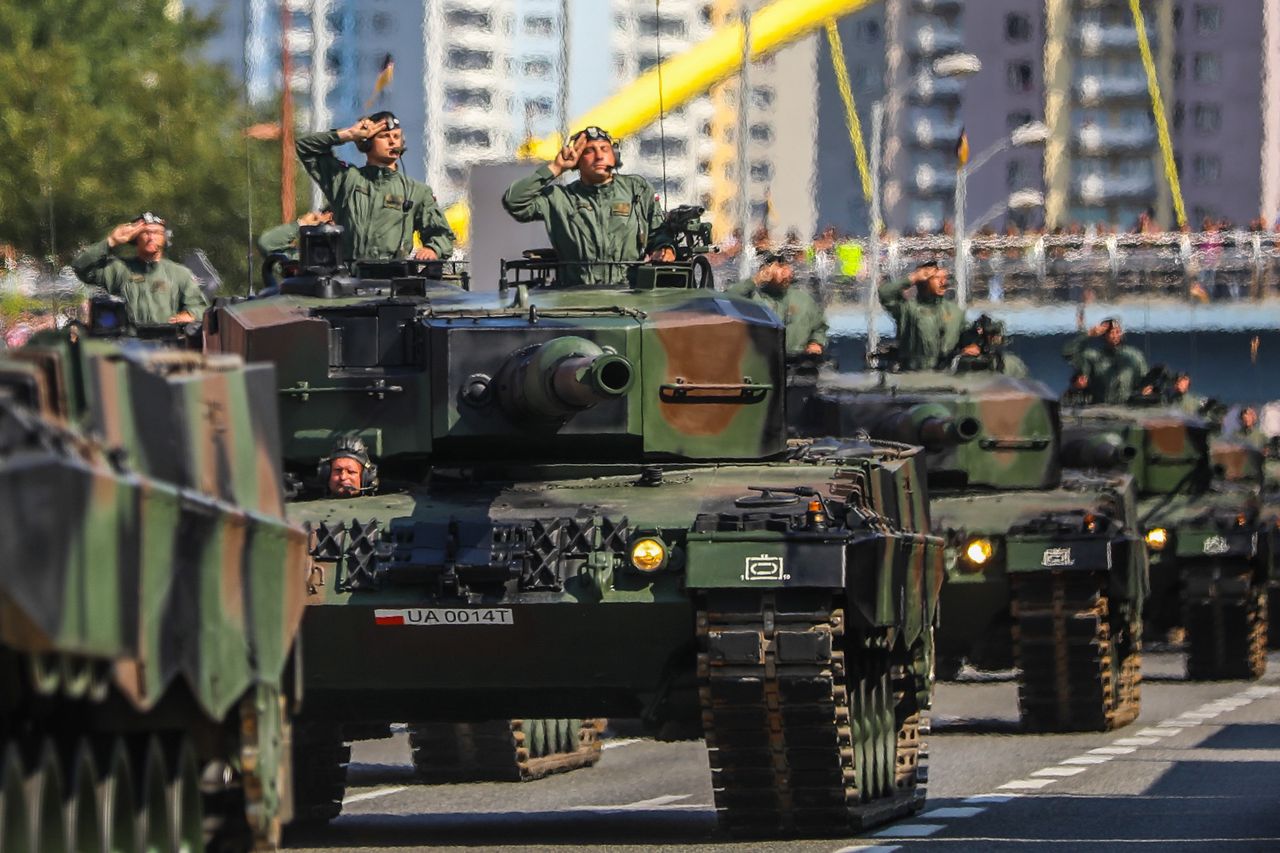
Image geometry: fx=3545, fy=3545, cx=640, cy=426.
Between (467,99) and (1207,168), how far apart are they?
102ft

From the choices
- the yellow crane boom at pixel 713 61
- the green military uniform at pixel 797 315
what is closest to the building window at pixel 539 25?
the yellow crane boom at pixel 713 61

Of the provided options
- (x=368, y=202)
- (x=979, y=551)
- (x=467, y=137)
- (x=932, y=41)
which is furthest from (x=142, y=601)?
(x=467, y=137)

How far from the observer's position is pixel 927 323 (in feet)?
88.0

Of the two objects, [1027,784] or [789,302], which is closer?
[1027,784]

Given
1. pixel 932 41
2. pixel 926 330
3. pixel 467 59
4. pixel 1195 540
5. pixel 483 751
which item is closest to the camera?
pixel 483 751

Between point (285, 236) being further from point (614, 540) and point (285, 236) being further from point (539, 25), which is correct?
point (539, 25)

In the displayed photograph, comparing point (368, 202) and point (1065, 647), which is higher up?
point (368, 202)

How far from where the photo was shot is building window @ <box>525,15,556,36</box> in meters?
132

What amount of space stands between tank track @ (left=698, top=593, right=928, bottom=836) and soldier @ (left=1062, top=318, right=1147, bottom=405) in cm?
1709

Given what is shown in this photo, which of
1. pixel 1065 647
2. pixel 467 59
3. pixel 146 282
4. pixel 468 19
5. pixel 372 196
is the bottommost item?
pixel 1065 647

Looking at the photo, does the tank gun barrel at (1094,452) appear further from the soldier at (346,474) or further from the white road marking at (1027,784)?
the soldier at (346,474)

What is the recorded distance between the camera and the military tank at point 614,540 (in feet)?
49.2

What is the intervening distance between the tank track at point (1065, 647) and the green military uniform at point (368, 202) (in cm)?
563

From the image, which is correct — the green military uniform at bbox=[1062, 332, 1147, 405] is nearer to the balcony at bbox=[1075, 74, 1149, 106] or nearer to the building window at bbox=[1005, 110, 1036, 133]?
the building window at bbox=[1005, 110, 1036, 133]
